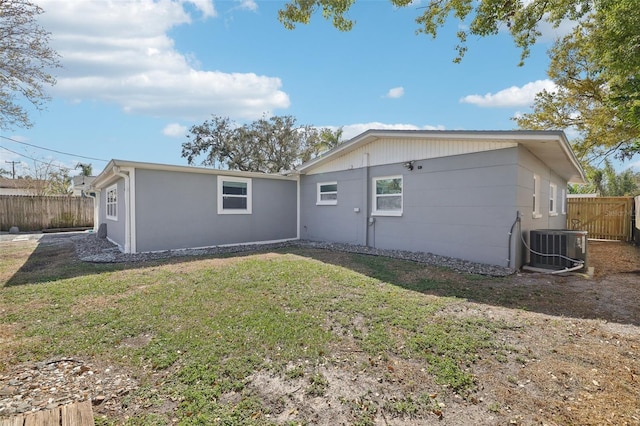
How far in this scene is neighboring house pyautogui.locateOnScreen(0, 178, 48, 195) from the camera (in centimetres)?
2312

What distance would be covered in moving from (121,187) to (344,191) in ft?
24.2

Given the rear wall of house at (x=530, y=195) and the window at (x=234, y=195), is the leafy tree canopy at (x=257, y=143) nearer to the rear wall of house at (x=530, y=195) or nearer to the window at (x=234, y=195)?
the window at (x=234, y=195)

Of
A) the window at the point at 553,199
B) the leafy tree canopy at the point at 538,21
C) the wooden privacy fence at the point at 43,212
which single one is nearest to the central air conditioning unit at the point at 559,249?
the leafy tree canopy at the point at 538,21

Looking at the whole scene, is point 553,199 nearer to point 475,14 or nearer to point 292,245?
point 475,14

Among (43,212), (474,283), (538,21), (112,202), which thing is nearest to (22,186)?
(43,212)

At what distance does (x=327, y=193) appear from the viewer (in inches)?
465

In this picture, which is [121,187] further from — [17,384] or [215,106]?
[215,106]

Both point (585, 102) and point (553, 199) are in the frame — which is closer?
point (553, 199)

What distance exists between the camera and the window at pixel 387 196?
9.47m

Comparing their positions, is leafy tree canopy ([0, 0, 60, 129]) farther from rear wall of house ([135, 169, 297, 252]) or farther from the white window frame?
rear wall of house ([135, 169, 297, 252])

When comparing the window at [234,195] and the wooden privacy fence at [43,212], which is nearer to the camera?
the window at [234,195]

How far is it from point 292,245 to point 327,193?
7.66 feet

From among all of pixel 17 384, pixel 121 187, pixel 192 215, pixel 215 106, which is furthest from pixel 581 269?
pixel 215 106

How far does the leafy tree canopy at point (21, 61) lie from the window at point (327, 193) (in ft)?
30.5
